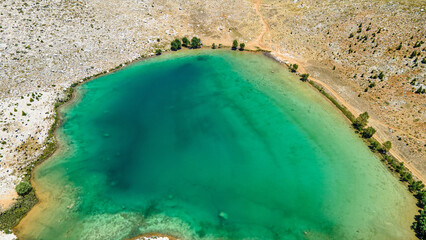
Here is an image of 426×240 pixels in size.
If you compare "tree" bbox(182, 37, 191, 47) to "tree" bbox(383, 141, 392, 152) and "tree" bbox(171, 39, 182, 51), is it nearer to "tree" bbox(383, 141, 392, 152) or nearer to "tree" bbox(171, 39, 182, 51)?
"tree" bbox(171, 39, 182, 51)

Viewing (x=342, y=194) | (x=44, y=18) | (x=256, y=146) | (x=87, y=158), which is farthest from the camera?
(x=44, y=18)

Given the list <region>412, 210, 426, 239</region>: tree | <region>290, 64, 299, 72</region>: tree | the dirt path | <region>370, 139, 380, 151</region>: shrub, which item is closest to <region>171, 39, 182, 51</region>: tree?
the dirt path

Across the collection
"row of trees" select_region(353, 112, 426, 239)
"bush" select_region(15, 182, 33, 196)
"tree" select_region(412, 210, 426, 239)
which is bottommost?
"bush" select_region(15, 182, 33, 196)

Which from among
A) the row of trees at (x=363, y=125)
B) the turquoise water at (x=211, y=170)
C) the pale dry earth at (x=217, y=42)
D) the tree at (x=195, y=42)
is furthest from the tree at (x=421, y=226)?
the tree at (x=195, y=42)

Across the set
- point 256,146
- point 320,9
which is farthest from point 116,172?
point 320,9

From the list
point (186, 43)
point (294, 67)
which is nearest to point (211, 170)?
point (294, 67)

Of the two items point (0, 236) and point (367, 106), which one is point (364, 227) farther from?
point (0, 236)

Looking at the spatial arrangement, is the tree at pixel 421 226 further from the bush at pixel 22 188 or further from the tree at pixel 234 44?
the bush at pixel 22 188

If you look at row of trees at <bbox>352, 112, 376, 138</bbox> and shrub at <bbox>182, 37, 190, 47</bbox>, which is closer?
row of trees at <bbox>352, 112, 376, 138</bbox>
